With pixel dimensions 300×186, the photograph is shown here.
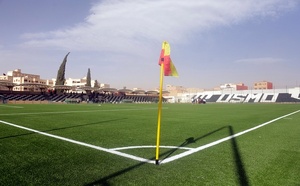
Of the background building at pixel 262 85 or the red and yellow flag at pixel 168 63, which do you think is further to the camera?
the background building at pixel 262 85

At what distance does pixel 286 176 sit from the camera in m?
4.29

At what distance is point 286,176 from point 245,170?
66 cm

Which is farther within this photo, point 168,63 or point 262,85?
point 262,85

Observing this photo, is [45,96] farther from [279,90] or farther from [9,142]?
[279,90]

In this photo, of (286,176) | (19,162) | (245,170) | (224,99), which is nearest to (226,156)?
(245,170)

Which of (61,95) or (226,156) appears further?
(61,95)

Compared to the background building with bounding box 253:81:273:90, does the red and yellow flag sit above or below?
below

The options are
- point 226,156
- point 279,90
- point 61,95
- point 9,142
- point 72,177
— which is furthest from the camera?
point 279,90

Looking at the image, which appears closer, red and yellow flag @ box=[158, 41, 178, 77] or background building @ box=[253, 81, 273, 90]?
red and yellow flag @ box=[158, 41, 178, 77]

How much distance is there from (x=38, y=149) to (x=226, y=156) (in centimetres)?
438

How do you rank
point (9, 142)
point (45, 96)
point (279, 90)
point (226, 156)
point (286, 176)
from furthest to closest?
point (279, 90) < point (45, 96) < point (9, 142) < point (226, 156) < point (286, 176)

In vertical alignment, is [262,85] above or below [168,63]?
above

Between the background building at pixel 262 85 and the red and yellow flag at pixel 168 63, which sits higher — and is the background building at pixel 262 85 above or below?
above

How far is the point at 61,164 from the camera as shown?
4.69 metres
